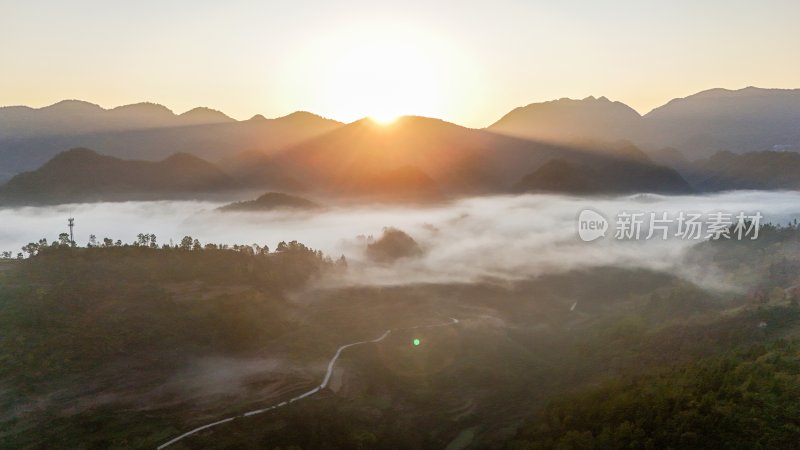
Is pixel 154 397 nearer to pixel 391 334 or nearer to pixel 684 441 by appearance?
pixel 391 334

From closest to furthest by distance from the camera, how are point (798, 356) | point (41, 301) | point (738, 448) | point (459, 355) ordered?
point (738, 448)
point (798, 356)
point (41, 301)
point (459, 355)

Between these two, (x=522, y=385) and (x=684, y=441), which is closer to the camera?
(x=684, y=441)

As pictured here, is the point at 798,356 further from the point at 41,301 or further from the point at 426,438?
the point at 41,301

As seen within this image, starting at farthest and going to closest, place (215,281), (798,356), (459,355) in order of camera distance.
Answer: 1. (215,281)
2. (459,355)
3. (798,356)

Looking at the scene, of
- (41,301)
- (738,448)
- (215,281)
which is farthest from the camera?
(215,281)

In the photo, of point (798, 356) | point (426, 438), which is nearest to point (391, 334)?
point (426, 438)

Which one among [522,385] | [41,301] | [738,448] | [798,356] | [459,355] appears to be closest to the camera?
[738,448]

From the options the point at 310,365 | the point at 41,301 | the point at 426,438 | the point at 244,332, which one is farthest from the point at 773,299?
the point at 41,301

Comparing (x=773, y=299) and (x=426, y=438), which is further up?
(x=773, y=299)

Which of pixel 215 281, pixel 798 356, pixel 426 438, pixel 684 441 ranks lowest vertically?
pixel 426 438
